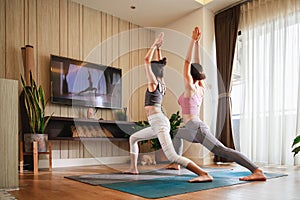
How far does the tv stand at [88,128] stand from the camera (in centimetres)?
439

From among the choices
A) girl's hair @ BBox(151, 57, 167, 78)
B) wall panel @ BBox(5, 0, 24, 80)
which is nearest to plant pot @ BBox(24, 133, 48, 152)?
wall panel @ BBox(5, 0, 24, 80)

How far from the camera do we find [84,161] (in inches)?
195

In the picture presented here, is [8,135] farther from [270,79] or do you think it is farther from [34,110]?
[270,79]

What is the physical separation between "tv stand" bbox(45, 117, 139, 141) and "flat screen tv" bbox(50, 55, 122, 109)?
314 mm

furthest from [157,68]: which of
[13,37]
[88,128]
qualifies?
[13,37]

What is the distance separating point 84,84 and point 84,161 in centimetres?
119

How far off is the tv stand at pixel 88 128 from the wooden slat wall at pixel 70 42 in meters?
0.25

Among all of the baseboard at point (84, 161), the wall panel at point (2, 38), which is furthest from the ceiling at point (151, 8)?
the baseboard at point (84, 161)

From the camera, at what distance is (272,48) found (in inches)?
179

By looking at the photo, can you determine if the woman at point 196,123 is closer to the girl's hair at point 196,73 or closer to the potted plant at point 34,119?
the girl's hair at point 196,73

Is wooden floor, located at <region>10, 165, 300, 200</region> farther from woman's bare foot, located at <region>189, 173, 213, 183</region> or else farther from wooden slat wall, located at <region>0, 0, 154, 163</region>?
wooden slat wall, located at <region>0, 0, 154, 163</region>

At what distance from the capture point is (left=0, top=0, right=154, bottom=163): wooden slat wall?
14.2ft

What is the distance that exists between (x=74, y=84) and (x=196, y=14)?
2327mm

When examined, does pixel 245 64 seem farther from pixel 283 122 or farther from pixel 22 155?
pixel 22 155
